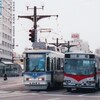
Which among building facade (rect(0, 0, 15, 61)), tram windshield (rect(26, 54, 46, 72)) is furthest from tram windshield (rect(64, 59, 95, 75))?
building facade (rect(0, 0, 15, 61))

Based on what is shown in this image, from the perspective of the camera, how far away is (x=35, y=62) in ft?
107

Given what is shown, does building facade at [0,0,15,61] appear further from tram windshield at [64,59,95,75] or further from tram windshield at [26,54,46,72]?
tram windshield at [64,59,95,75]

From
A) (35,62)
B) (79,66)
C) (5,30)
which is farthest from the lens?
(5,30)

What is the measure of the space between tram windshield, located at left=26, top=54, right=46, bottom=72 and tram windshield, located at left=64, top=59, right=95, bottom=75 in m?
1.96

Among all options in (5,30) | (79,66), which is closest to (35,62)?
(79,66)

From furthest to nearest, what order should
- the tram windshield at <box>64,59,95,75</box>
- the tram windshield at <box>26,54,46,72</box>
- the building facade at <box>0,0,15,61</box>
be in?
the building facade at <box>0,0,15,61</box> < the tram windshield at <box>26,54,46,72</box> < the tram windshield at <box>64,59,95,75</box>

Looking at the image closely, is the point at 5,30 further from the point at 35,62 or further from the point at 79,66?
the point at 79,66

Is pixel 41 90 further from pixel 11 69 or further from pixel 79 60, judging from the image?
pixel 11 69

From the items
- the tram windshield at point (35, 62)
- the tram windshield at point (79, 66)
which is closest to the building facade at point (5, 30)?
the tram windshield at point (35, 62)

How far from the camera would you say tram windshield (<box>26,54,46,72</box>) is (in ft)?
107

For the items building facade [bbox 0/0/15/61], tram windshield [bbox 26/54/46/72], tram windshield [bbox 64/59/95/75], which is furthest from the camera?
building facade [bbox 0/0/15/61]

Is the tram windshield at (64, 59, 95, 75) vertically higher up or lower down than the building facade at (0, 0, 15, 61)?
lower down

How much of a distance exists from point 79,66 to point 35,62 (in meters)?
3.38

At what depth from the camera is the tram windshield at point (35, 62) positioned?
32719 mm
